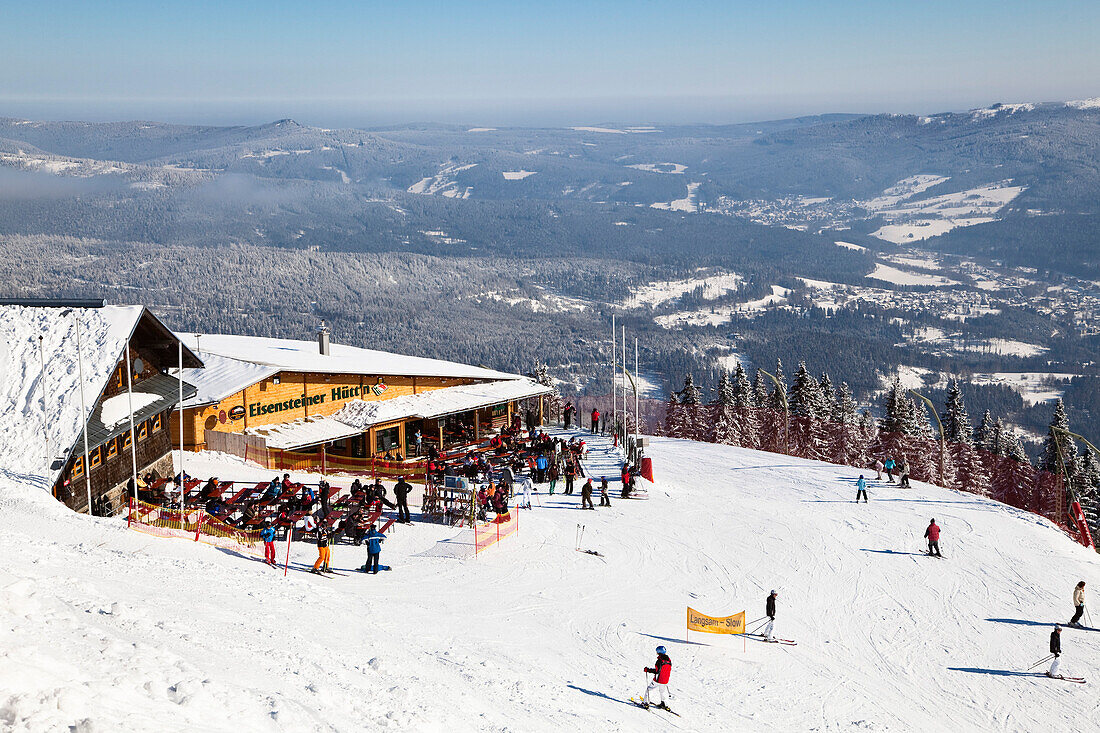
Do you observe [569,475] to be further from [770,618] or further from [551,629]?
[551,629]

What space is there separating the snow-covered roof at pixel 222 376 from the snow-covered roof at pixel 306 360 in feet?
0.12

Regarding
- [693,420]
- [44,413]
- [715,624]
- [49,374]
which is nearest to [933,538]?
[715,624]

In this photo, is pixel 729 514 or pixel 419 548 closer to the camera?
pixel 419 548

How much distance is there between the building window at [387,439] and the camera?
121 ft

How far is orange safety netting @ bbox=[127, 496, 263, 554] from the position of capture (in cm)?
2128

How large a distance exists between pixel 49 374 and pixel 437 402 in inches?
647

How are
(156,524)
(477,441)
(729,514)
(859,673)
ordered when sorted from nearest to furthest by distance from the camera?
(859,673) → (156,524) → (729,514) → (477,441)

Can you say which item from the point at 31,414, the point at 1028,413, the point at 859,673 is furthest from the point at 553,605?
the point at 1028,413

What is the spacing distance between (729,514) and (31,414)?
64.4ft

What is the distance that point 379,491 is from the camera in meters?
25.0

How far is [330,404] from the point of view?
37281mm

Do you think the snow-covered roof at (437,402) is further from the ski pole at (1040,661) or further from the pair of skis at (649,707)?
the ski pole at (1040,661)

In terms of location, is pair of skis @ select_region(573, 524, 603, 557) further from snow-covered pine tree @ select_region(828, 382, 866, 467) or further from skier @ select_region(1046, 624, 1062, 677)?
snow-covered pine tree @ select_region(828, 382, 866, 467)

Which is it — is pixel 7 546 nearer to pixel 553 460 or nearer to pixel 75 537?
pixel 75 537
